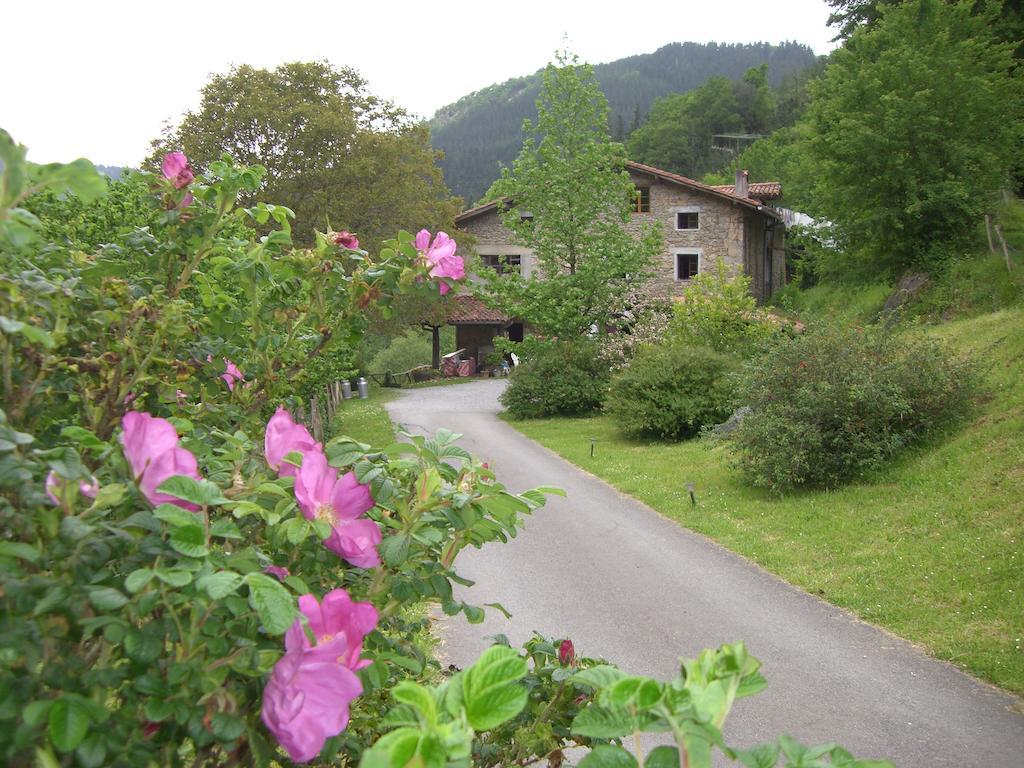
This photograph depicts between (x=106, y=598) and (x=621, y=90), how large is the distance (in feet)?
530

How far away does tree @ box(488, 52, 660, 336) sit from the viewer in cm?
2289

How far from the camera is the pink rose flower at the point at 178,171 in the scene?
2.03 meters

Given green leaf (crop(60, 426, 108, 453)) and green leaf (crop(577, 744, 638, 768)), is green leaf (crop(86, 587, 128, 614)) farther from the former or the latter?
green leaf (crop(577, 744, 638, 768))

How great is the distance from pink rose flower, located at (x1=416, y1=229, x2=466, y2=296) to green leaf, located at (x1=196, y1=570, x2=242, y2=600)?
1125mm

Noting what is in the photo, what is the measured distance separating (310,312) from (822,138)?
2341cm

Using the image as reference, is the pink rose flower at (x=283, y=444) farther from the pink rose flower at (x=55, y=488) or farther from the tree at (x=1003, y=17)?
the tree at (x=1003, y=17)

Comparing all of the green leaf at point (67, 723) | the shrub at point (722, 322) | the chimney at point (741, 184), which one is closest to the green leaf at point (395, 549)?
the green leaf at point (67, 723)

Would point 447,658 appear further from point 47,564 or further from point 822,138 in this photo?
point 822,138

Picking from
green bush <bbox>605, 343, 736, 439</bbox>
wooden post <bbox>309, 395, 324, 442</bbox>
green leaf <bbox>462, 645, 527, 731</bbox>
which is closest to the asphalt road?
green leaf <bbox>462, 645, 527, 731</bbox>

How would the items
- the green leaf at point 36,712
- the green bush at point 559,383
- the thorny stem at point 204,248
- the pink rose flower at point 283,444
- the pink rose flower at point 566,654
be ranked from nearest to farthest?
the green leaf at point 36,712
the pink rose flower at point 283,444
the pink rose flower at point 566,654
the thorny stem at point 204,248
the green bush at point 559,383

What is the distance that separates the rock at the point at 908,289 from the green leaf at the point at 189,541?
23.4m

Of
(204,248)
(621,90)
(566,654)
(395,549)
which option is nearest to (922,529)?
(566,654)

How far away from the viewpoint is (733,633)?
21.0 feet

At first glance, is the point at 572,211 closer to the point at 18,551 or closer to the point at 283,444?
the point at 283,444
